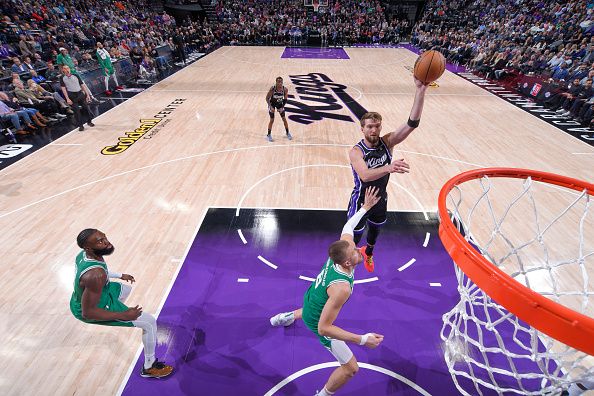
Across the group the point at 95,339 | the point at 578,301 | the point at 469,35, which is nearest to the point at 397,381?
the point at 578,301

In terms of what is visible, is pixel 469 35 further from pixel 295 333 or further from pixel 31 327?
pixel 31 327

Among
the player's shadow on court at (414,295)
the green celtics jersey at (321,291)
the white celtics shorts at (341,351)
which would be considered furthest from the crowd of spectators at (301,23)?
the white celtics shorts at (341,351)

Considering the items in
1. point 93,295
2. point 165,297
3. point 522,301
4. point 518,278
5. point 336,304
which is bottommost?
point 165,297

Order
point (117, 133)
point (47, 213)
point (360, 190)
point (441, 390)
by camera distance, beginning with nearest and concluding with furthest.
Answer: point (441, 390), point (360, 190), point (47, 213), point (117, 133)

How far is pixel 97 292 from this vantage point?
2.80m

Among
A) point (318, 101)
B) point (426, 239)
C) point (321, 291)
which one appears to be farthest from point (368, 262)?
point (318, 101)

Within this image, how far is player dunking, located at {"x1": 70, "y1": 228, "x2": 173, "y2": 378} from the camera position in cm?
279

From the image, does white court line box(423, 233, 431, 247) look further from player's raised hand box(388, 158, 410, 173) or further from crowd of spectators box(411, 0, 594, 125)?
crowd of spectators box(411, 0, 594, 125)

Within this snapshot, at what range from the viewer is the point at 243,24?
27.0m

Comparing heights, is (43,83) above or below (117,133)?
above

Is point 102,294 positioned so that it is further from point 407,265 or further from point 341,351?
point 407,265

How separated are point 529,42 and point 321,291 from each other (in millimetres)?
19579

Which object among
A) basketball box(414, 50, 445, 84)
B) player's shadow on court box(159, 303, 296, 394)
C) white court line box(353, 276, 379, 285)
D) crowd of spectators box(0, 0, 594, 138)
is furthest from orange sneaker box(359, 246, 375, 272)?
crowd of spectators box(0, 0, 594, 138)

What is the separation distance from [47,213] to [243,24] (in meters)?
25.0
